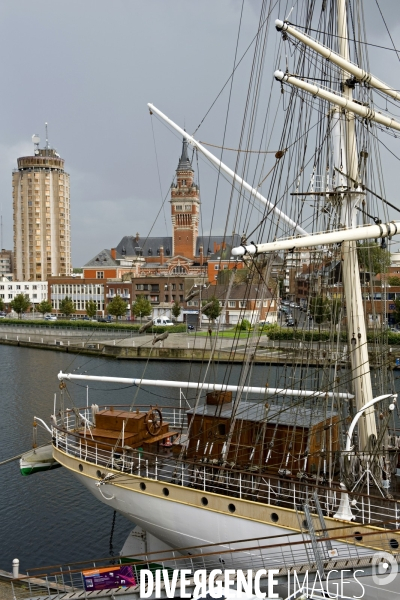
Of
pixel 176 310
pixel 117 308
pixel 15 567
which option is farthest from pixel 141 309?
pixel 15 567

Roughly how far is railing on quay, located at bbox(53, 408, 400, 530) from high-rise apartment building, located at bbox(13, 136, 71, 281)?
112 meters

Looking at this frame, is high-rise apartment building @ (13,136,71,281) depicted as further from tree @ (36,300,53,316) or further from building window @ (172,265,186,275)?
building window @ (172,265,186,275)

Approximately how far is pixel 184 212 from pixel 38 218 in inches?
1294

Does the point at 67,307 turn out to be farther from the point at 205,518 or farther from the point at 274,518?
the point at 274,518

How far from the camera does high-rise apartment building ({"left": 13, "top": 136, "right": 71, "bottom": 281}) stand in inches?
4934

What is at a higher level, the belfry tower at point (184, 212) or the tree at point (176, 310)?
the belfry tower at point (184, 212)

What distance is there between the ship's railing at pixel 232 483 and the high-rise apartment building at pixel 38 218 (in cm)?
11199

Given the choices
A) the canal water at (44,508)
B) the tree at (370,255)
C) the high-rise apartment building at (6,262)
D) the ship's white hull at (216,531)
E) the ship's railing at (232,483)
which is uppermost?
the high-rise apartment building at (6,262)

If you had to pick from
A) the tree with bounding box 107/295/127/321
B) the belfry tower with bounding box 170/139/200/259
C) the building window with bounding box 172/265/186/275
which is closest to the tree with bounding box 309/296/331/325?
the tree with bounding box 107/295/127/321

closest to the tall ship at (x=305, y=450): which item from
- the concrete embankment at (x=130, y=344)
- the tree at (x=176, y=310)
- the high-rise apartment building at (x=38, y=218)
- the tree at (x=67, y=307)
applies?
the concrete embankment at (x=130, y=344)

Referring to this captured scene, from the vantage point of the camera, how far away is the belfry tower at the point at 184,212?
109750 millimetres

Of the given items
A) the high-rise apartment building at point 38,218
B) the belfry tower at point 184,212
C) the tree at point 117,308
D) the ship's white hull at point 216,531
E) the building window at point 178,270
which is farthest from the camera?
the high-rise apartment building at point 38,218

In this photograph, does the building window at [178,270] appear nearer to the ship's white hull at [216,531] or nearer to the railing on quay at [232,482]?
the railing on quay at [232,482]

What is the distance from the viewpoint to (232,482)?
14.9 m
